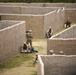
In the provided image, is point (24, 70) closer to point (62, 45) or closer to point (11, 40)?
point (62, 45)

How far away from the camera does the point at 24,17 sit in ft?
80.2

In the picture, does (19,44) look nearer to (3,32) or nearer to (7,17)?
(3,32)

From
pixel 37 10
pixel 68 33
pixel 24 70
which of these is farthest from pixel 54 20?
pixel 24 70

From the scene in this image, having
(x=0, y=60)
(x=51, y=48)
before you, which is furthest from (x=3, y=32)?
(x=51, y=48)

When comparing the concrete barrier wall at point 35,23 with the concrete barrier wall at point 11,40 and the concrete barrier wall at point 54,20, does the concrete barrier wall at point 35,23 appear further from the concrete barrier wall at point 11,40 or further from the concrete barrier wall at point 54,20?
the concrete barrier wall at point 11,40

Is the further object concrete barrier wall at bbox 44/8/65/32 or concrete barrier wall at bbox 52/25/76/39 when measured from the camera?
concrete barrier wall at bbox 44/8/65/32

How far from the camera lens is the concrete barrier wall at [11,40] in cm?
1734

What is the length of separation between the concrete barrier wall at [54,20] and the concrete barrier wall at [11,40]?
4837 mm

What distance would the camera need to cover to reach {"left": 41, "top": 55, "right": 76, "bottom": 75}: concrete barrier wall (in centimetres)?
1384

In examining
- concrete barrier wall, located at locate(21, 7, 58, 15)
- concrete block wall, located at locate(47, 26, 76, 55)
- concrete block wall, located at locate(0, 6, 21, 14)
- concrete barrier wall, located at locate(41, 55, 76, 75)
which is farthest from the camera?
concrete block wall, located at locate(0, 6, 21, 14)

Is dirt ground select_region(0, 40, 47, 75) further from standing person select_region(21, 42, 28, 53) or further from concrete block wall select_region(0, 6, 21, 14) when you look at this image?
concrete block wall select_region(0, 6, 21, 14)

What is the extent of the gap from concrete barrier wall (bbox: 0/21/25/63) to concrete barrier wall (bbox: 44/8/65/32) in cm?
484

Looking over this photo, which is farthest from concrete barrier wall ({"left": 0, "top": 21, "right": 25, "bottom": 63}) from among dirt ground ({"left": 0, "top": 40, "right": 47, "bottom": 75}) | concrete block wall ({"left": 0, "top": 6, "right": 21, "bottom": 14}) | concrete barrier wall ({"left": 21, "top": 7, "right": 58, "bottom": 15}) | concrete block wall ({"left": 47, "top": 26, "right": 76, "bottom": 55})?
concrete block wall ({"left": 0, "top": 6, "right": 21, "bottom": 14})

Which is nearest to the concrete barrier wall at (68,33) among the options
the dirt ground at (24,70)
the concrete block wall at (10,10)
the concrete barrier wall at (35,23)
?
the dirt ground at (24,70)
